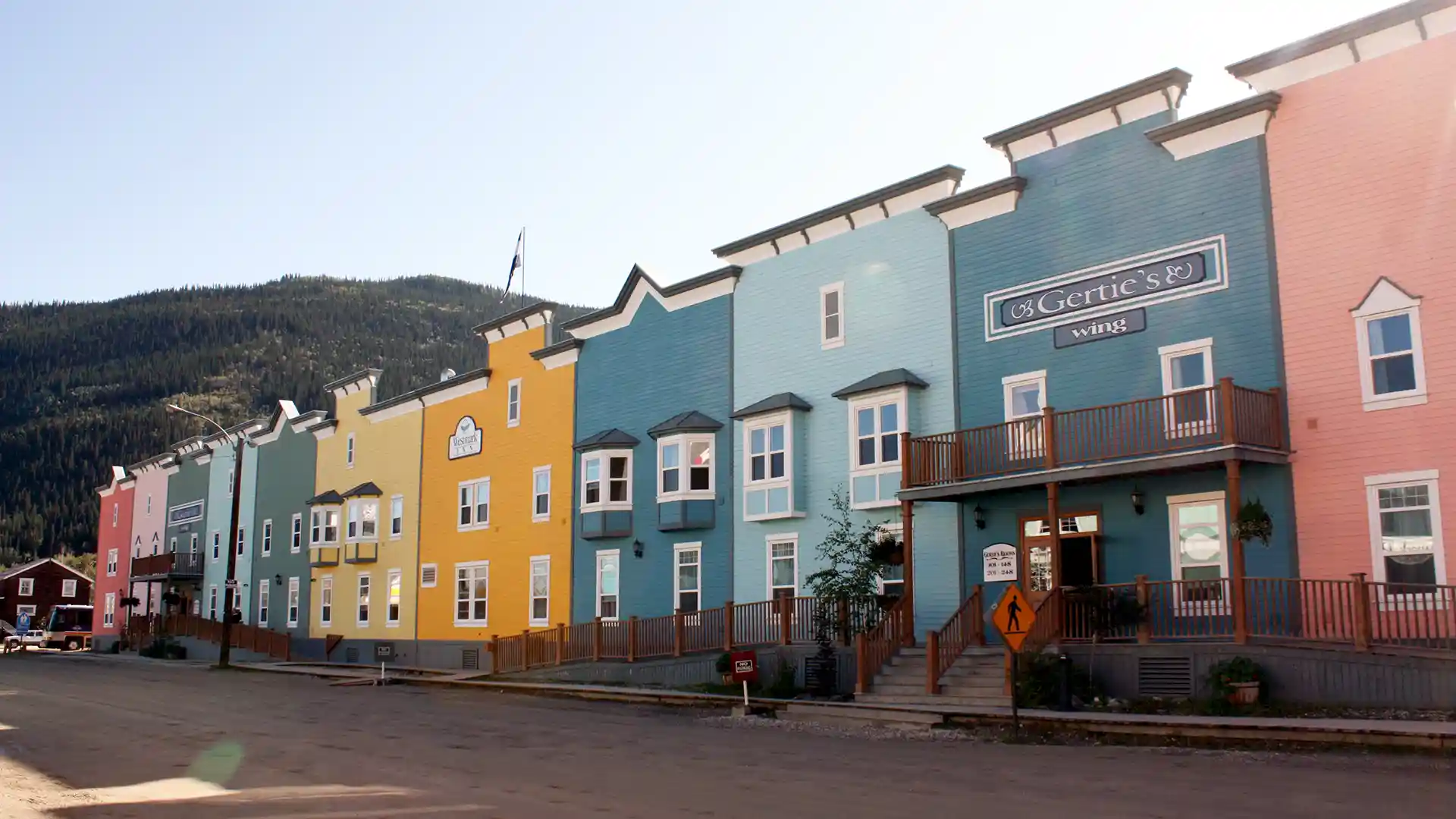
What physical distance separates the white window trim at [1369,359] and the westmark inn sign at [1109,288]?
2.49 m

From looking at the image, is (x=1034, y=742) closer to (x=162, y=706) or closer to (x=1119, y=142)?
(x=1119, y=142)

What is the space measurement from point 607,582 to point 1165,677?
18.2 m

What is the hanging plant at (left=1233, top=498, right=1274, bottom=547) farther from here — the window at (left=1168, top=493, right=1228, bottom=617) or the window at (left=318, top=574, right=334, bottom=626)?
the window at (left=318, top=574, right=334, bottom=626)

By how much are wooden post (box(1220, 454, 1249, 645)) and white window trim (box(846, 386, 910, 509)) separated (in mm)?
7410

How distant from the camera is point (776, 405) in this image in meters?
29.6

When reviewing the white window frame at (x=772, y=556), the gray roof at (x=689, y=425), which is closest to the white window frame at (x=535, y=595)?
the gray roof at (x=689, y=425)

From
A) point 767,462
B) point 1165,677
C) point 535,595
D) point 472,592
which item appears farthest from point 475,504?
point 1165,677

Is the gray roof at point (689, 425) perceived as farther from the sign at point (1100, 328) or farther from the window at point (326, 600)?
the window at point (326, 600)

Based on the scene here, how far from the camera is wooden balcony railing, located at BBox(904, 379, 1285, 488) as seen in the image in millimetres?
20438

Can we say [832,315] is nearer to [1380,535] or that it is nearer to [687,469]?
[687,469]

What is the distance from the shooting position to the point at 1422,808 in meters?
11.3

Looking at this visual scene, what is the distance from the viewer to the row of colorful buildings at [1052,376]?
20.0 meters

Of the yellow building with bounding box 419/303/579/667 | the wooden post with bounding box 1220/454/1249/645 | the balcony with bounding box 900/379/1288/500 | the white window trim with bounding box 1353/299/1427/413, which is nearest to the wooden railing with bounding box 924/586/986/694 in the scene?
the balcony with bounding box 900/379/1288/500

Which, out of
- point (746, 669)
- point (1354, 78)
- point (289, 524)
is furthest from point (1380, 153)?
point (289, 524)
